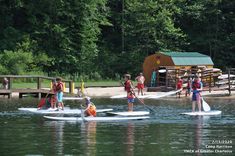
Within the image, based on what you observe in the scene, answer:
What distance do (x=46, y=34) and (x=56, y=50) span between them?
191 cm

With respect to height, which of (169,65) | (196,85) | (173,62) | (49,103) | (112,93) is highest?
(173,62)

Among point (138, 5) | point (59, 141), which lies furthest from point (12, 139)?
point (138, 5)

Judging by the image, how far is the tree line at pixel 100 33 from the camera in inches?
2648

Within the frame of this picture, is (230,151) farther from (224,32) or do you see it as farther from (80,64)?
(224,32)

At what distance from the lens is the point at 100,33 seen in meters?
73.8

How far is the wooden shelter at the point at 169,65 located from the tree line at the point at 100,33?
10.2m

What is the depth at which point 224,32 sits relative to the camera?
72.9m

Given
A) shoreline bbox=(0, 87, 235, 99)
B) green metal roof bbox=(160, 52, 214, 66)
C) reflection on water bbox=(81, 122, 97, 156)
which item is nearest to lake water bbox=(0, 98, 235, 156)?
reflection on water bbox=(81, 122, 97, 156)

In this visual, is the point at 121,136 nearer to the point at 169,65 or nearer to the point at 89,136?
the point at 89,136

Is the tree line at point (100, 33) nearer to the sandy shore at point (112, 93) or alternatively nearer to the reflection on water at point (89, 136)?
the sandy shore at point (112, 93)

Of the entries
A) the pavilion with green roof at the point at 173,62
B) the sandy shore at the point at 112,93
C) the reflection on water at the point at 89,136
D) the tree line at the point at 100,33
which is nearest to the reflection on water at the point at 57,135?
the reflection on water at the point at 89,136

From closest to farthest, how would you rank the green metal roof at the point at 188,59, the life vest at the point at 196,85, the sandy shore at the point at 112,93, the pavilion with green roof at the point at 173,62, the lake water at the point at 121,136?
the lake water at the point at 121,136 < the life vest at the point at 196,85 < the sandy shore at the point at 112,93 < the pavilion with green roof at the point at 173,62 < the green metal roof at the point at 188,59

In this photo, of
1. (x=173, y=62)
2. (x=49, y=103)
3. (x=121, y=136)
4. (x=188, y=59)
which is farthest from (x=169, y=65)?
(x=121, y=136)

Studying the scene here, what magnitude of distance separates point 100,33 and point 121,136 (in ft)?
171
